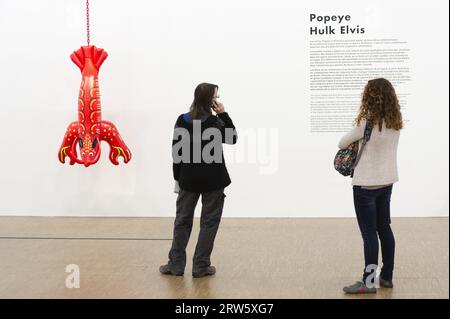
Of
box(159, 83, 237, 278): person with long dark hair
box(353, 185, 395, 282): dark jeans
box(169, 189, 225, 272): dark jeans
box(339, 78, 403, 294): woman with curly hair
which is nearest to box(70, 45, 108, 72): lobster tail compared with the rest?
box(159, 83, 237, 278): person with long dark hair

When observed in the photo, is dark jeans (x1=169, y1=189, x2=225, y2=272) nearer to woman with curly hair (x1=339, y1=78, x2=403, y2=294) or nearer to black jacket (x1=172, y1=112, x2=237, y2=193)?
black jacket (x1=172, y1=112, x2=237, y2=193)

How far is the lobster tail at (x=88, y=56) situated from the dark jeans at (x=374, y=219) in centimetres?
295

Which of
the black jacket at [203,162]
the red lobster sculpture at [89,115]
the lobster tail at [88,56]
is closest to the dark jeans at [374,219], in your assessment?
the black jacket at [203,162]

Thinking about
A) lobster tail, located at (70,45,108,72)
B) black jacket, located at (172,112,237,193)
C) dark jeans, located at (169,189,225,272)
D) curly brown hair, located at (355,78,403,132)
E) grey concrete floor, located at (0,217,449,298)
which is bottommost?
grey concrete floor, located at (0,217,449,298)

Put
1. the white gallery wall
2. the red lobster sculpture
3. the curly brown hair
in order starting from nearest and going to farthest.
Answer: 1. the curly brown hair
2. the red lobster sculpture
3. the white gallery wall

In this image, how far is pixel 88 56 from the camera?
19.2 feet

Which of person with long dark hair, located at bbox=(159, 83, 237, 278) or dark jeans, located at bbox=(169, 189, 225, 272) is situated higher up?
person with long dark hair, located at bbox=(159, 83, 237, 278)

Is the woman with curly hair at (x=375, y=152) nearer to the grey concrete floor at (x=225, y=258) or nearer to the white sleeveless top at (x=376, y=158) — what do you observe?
the white sleeveless top at (x=376, y=158)

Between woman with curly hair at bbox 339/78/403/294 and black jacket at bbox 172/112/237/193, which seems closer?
woman with curly hair at bbox 339/78/403/294

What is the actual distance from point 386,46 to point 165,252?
2754mm

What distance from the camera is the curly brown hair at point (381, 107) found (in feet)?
11.9

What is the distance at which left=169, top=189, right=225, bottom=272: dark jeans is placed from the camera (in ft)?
13.6

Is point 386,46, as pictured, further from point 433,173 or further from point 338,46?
point 433,173

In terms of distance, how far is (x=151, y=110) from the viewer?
6.53 metres
